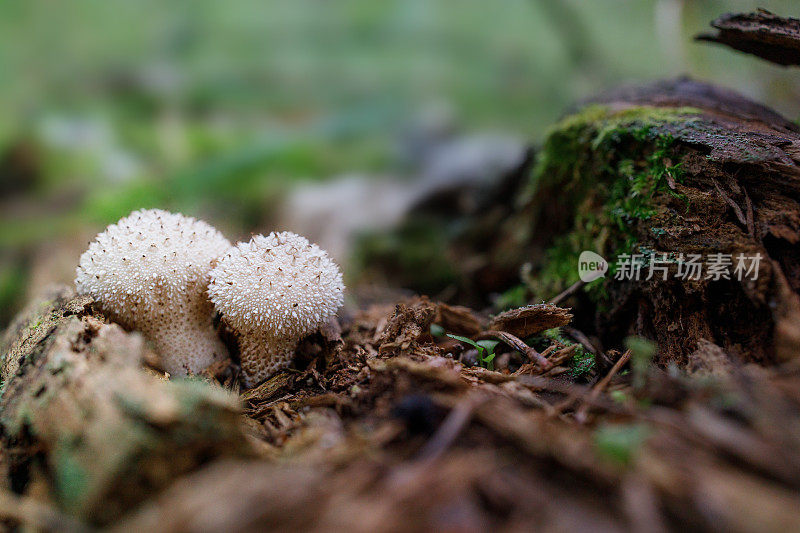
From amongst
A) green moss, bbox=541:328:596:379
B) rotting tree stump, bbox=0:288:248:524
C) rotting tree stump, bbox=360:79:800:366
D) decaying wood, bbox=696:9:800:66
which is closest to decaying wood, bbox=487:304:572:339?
green moss, bbox=541:328:596:379

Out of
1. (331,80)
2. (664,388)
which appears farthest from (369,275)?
(331,80)

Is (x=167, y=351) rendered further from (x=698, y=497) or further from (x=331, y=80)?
(x=331, y=80)

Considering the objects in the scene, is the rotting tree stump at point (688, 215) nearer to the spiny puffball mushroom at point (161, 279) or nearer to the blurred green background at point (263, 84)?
the spiny puffball mushroom at point (161, 279)

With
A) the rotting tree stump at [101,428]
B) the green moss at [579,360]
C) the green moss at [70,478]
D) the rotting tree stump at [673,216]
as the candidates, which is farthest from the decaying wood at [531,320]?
the green moss at [70,478]

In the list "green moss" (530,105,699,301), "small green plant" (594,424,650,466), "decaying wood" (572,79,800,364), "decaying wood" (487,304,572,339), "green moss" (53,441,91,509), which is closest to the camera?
"small green plant" (594,424,650,466)

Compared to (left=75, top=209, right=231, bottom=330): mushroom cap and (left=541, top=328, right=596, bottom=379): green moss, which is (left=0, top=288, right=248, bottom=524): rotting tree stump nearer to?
(left=75, top=209, right=231, bottom=330): mushroom cap

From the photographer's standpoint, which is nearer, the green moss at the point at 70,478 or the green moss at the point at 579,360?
the green moss at the point at 70,478
